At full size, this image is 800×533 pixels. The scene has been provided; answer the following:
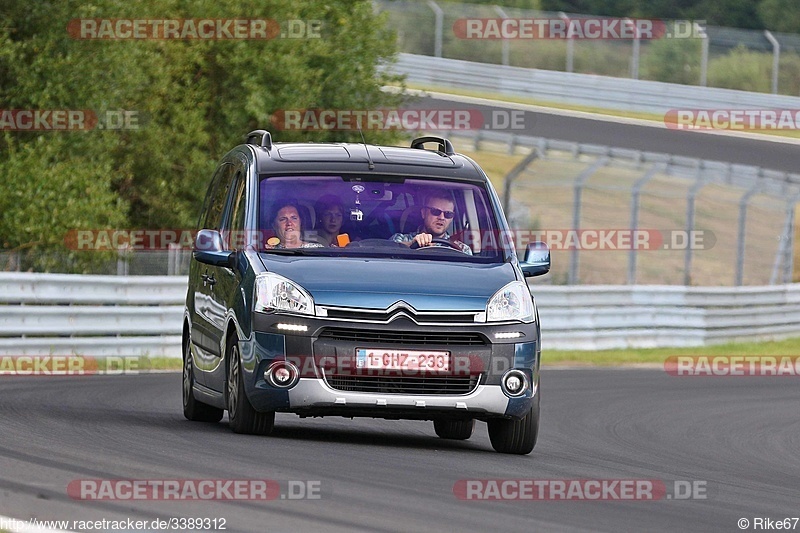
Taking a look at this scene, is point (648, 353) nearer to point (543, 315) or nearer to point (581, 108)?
point (543, 315)

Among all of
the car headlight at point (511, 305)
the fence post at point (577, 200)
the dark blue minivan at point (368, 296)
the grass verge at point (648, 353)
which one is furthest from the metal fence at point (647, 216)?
the car headlight at point (511, 305)

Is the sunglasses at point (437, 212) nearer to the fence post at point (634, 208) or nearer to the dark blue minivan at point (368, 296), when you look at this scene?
the dark blue minivan at point (368, 296)

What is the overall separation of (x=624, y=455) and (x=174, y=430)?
284 centimetres

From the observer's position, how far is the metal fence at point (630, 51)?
130ft

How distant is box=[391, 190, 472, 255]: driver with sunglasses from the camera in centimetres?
1062

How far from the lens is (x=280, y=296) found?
983cm

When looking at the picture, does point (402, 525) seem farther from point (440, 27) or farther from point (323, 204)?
point (440, 27)

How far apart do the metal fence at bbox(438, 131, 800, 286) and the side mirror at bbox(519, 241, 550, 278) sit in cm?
1872

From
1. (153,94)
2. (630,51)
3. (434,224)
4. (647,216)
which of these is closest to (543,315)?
(153,94)

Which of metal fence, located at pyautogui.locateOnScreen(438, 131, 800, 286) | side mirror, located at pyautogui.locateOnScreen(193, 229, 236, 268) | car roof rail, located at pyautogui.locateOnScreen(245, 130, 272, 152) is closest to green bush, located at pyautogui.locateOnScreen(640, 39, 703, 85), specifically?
metal fence, located at pyautogui.locateOnScreen(438, 131, 800, 286)

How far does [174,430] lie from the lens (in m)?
10.6

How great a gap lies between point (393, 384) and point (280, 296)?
816 millimetres

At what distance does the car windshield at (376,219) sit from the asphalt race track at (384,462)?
118 cm

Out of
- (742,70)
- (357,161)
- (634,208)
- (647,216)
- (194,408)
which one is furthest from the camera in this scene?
(742,70)
